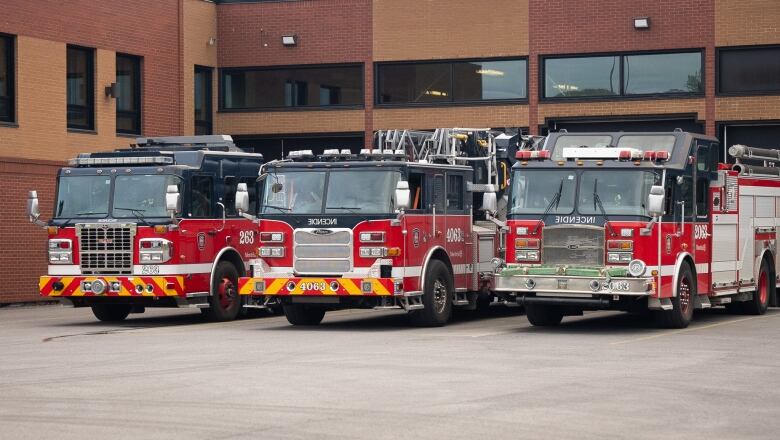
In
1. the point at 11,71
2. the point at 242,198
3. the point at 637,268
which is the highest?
the point at 11,71

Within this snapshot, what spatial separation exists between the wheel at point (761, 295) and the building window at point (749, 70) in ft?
26.1

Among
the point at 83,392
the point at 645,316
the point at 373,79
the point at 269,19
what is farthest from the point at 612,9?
the point at 83,392

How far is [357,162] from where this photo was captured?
21344mm

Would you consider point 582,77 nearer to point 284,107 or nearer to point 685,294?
point 284,107

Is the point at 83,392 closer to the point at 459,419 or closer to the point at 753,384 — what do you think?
the point at 459,419

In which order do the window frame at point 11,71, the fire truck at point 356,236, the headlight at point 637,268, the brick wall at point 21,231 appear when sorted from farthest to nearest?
the window frame at point 11,71
the brick wall at point 21,231
the fire truck at point 356,236
the headlight at point 637,268

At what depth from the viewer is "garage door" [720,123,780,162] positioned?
32.1m

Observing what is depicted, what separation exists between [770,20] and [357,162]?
1418cm

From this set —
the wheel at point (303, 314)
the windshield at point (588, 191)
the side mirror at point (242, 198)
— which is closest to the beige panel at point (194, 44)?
the wheel at point (303, 314)

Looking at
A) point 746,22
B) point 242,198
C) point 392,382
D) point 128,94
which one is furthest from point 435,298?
point 128,94

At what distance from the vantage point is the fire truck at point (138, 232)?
22.7m

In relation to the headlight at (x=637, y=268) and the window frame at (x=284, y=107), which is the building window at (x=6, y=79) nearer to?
the window frame at (x=284, y=107)

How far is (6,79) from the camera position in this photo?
29500mm

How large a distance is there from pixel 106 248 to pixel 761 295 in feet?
37.0
